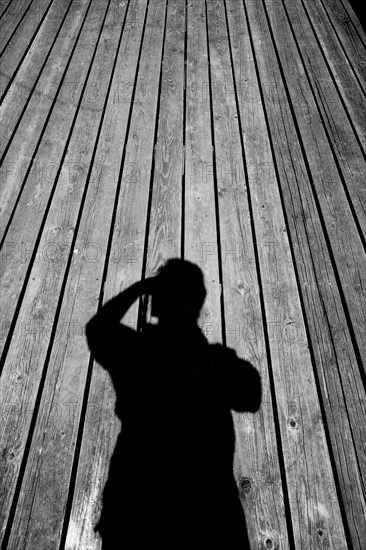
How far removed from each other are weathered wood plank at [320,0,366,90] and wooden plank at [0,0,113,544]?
2.03 metres

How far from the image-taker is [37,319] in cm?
177

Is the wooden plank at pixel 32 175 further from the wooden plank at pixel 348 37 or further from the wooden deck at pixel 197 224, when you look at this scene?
the wooden plank at pixel 348 37

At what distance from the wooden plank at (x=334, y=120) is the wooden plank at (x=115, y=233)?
114cm

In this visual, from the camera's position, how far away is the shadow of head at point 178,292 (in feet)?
5.90

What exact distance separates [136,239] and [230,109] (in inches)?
49.7

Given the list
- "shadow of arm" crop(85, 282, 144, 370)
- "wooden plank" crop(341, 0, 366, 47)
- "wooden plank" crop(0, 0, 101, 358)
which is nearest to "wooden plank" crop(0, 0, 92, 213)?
"wooden plank" crop(0, 0, 101, 358)

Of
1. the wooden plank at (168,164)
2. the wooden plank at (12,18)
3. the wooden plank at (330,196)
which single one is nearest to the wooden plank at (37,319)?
the wooden plank at (168,164)

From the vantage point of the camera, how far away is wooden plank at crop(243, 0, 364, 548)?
1.43 metres

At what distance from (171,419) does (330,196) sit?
1.51 metres

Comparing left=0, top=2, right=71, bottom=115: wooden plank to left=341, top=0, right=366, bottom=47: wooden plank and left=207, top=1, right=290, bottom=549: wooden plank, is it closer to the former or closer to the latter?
left=207, top=1, right=290, bottom=549: wooden plank

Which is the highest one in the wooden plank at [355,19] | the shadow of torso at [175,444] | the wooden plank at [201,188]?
the wooden plank at [355,19]

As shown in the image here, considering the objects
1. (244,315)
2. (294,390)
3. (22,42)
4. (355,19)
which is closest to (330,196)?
(244,315)

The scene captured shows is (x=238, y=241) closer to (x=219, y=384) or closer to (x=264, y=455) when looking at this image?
(x=219, y=384)

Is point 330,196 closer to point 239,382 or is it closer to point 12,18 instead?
point 239,382
